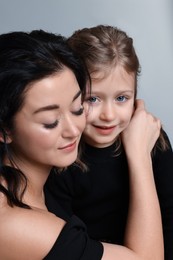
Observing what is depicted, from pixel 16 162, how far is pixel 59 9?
0.73 m

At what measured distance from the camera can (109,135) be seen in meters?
1.03

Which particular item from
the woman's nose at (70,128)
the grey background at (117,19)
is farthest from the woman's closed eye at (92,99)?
the grey background at (117,19)

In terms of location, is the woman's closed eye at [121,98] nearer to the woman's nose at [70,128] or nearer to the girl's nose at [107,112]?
the girl's nose at [107,112]

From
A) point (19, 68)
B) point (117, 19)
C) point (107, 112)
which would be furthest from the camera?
point (117, 19)

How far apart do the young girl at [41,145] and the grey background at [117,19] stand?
2.04ft

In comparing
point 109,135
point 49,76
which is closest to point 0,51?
point 49,76

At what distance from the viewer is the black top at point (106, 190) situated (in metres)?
1.08

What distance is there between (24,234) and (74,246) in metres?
0.10

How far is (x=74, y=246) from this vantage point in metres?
0.84

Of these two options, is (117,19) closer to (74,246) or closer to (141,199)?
(141,199)

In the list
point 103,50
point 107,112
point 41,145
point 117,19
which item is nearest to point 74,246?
point 41,145

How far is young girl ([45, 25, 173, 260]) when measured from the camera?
984 millimetres

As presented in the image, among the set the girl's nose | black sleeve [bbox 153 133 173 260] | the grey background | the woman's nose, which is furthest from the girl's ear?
the grey background

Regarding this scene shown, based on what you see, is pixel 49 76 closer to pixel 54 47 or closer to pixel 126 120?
pixel 54 47
